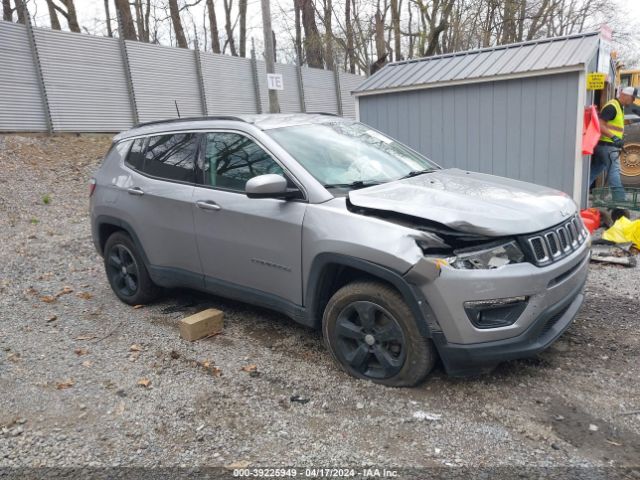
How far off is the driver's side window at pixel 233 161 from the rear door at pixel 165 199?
197 millimetres

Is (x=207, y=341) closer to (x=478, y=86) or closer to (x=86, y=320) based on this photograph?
(x=86, y=320)

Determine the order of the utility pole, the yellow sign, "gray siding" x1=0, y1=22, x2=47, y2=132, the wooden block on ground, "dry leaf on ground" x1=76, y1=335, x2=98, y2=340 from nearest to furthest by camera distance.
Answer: the wooden block on ground
"dry leaf on ground" x1=76, y1=335, x2=98, y2=340
the yellow sign
"gray siding" x1=0, y1=22, x2=47, y2=132
the utility pole

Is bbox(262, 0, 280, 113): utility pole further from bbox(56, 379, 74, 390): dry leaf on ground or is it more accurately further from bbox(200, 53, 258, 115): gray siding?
bbox(56, 379, 74, 390): dry leaf on ground

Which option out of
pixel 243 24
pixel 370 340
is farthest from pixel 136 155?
pixel 243 24

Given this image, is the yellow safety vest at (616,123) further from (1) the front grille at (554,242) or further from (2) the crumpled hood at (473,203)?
(1) the front grille at (554,242)

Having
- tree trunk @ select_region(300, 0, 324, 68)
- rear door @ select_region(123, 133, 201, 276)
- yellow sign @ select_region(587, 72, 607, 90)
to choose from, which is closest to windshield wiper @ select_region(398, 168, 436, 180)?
rear door @ select_region(123, 133, 201, 276)

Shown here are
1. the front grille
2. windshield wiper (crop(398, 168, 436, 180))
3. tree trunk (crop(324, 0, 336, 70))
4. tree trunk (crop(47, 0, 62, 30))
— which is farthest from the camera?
tree trunk (crop(324, 0, 336, 70))

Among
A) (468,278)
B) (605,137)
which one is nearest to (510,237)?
(468,278)

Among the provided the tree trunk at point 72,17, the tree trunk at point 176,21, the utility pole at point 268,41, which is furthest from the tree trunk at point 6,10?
the utility pole at point 268,41

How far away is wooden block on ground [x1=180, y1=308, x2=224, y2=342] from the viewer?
171 inches

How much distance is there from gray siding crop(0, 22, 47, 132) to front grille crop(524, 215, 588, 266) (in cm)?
1168

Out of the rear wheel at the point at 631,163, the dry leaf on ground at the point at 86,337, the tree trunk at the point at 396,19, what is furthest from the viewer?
the tree trunk at the point at 396,19

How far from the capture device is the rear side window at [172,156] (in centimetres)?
449

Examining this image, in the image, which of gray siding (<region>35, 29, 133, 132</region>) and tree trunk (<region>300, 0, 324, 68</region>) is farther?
tree trunk (<region>300, 0, 324, 68</region>)
